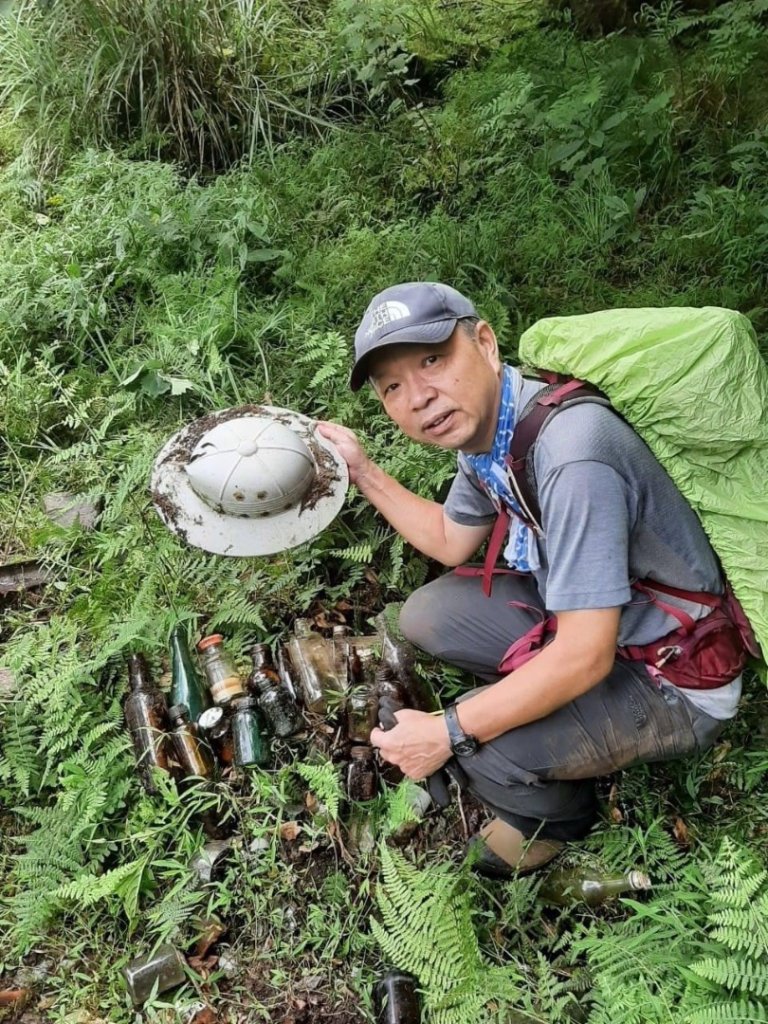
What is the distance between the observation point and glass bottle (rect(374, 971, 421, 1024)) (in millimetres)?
2414

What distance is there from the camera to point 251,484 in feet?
8.38

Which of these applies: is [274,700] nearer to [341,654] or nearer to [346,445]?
[341,654]

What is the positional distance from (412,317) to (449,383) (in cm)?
23

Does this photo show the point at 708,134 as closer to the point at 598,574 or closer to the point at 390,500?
the point at 390,500

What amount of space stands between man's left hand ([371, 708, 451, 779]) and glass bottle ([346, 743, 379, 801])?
48cm

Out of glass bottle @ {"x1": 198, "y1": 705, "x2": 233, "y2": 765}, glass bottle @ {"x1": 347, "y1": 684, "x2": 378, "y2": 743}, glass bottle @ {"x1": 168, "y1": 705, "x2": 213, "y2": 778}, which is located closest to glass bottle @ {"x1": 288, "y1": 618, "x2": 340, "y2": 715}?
glass bottle @ {"x1": 347, "y1": 684, "x2": 378, "y2": 743}

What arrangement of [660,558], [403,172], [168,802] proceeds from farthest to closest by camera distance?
1. [403,172]
2. [168,802]
3. [660,558]

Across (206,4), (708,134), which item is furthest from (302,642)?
(206,4)

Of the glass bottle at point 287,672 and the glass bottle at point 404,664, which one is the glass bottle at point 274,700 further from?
the glass bottle at point 404,664

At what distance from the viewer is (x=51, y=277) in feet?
16.4

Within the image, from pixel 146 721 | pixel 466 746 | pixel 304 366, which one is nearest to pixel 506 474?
pixel 466 746

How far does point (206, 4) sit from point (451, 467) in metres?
4.96

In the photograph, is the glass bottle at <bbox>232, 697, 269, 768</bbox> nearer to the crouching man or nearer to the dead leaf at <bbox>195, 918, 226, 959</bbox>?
the dead leaf at <bbox>195, 918, 226, 959</bbox>

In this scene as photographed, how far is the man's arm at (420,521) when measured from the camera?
300 centimetres
